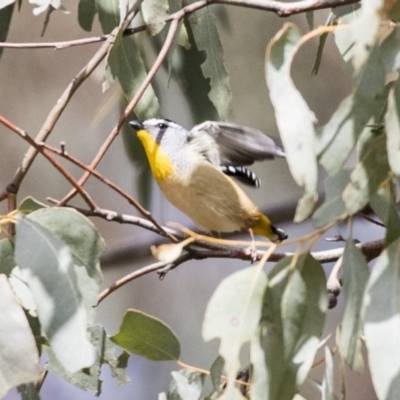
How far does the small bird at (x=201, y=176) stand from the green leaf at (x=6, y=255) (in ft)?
1.16

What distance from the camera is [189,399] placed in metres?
0.70

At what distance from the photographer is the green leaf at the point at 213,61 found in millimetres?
788

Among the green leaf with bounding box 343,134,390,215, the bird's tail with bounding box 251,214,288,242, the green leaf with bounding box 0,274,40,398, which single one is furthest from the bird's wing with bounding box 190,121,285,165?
the green leaf with bounding box 0,274,40,398

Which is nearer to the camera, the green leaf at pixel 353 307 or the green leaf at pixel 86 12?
the green leaf at pixel 353 307

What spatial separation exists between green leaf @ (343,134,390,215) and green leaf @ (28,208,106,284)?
20cm

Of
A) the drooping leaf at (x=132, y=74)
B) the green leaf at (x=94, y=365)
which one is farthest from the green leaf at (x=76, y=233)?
the drooping leaf at (x=132, y=74)

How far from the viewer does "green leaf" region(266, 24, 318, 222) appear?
0.44 meters

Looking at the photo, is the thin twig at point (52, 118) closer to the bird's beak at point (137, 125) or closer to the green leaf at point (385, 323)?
the bird's beak at point (137, 125)

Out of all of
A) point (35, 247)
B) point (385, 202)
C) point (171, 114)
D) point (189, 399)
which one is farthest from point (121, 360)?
point (171, 114)

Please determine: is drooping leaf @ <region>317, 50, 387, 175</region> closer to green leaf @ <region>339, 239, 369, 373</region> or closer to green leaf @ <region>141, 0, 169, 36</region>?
green leaf @ <region>339, 239, 369, 373</region>

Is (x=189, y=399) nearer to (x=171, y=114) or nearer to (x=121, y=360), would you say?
(x=121, y=360)

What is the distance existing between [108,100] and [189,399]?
31.7 inches

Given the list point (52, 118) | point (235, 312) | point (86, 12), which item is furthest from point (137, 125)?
point (235, 312)

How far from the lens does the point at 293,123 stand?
453mm
